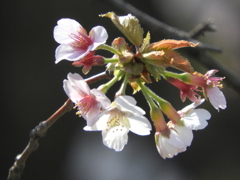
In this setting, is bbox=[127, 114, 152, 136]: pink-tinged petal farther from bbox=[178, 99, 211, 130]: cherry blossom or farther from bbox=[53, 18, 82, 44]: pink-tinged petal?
bbox=[53, 18, 82, 44]: pink-tinged petal

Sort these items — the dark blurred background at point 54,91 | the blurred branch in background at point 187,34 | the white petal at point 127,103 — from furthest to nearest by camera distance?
the dark blurred background at point 54,91, the blurred branch in background at point 187,34, the white petal at point 127,103

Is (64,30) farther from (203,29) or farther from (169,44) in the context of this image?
(203,29)

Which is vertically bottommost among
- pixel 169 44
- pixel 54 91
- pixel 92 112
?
pixel 54 91

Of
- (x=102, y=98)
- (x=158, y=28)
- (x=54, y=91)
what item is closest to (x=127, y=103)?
(x=102, y=98)

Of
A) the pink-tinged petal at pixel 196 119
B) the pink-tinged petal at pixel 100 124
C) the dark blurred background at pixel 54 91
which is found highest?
the pink-tinged petal at pixel 100 124

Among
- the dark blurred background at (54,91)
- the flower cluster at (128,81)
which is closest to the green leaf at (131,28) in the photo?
the flower cluster at (128,81)

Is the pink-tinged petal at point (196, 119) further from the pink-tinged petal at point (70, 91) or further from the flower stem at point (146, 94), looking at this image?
the pink-tinged petal at point (70, 91)

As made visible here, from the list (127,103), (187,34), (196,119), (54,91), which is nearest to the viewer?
(127,103)
